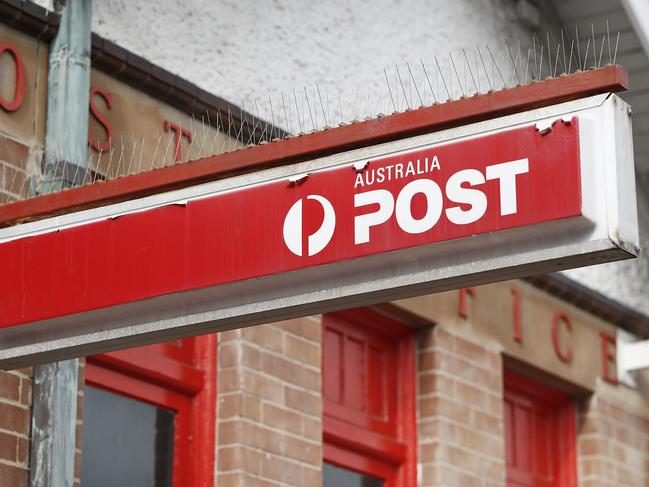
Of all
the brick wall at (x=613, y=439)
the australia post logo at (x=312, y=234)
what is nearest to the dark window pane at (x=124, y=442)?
the australia post logo at (x=312, y=234)

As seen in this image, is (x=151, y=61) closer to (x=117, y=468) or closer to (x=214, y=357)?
(x=214, y=357)

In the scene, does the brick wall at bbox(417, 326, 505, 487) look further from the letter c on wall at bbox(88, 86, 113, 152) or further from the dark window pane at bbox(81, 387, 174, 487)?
the letter c on wall at bbox(88, 86, 113, 152)

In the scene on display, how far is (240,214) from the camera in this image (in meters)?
4.88

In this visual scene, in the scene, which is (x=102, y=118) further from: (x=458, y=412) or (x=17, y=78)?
(x=458, y=412)

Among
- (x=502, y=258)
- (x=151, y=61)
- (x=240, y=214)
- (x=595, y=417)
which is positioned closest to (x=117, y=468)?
(x=151, y=61)

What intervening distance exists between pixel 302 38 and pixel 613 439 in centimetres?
405

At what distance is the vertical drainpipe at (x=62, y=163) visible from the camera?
695 cm

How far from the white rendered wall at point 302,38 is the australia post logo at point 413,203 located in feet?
11.2

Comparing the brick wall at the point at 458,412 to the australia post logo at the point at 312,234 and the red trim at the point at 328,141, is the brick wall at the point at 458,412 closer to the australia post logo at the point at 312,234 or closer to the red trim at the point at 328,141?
the red trim at the point at 328,141

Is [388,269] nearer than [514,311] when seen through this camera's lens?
Yes

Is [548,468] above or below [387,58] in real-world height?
below

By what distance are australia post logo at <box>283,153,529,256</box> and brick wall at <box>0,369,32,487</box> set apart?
8.64 ft

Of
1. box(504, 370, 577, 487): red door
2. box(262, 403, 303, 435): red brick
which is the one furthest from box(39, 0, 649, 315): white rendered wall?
box(262, 403, 303, 435): red brick

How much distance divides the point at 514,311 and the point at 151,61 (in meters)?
3.63
